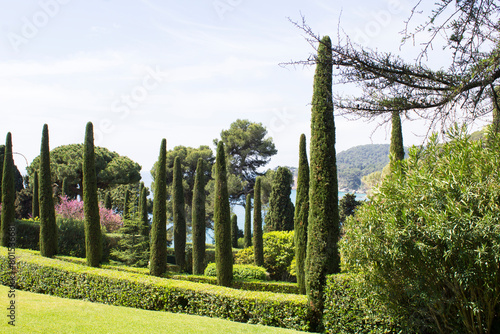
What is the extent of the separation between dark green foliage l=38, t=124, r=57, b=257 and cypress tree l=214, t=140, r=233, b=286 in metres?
8.67

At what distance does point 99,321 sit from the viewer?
7707 millimetres

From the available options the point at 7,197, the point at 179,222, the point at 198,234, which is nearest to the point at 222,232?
the point at 198,234

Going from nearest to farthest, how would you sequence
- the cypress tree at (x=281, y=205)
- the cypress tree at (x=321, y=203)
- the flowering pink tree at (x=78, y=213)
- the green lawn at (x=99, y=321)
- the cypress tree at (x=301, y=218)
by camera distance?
the green lawn at (x=99, y=321) → the cypress tree at (x=321, y=203) → the cypress tree at (x=301, y=218) → the cypress tree at (x=281, y=205) → the flowering pink tree at (x=78, y=213)

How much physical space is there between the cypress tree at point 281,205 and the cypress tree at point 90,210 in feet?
37.1

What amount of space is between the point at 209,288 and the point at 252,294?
126 cm

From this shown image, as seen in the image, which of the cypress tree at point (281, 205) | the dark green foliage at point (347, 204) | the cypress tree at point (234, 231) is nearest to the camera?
the cypress tree at point (281, 205)

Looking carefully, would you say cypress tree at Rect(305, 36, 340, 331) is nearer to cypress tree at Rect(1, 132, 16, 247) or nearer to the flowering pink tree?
cypress tree at Rect(1, 132, 16, 247)

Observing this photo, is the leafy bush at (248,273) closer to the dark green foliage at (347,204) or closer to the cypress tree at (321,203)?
the cypress tree at (321,203)

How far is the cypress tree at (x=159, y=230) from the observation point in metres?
16.2

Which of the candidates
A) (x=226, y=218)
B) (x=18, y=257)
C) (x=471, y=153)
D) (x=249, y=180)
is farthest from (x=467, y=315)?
(x=249, y=180)

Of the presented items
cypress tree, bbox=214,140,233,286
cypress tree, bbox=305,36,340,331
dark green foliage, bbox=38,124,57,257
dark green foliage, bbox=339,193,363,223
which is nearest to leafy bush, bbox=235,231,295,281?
cypress tree, bbox=214,140,233,286

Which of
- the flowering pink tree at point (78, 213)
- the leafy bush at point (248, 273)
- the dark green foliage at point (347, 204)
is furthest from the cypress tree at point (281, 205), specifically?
the flowering pink tree at point (78, 213)

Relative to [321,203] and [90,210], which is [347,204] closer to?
[90,210]

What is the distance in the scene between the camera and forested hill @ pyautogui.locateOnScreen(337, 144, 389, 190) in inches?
2088
